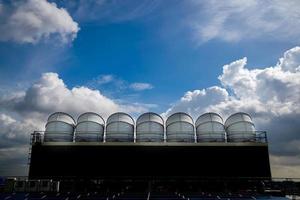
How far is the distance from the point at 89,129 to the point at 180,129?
39.3ft

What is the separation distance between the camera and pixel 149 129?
137 ft

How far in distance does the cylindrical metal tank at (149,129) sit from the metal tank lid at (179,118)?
1.26 meters

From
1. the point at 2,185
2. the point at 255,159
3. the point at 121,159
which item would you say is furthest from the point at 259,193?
the point at 2,185

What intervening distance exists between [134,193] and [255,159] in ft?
51.9

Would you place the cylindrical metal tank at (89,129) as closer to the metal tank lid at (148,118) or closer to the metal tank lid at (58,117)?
the metal tank lid at (58,117)

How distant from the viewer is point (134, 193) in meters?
36.9

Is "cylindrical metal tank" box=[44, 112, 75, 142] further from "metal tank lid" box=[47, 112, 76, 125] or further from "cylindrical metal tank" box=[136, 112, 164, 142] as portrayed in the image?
"cylindrical metal tank" box=[136, 112, 164, 142]

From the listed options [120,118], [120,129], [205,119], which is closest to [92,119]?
[120,118]

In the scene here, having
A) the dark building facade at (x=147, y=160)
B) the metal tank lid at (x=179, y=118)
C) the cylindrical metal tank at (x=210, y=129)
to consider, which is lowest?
the dark building facade at (x=147, y=160)

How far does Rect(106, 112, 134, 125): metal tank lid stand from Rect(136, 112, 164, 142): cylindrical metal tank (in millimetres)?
1103

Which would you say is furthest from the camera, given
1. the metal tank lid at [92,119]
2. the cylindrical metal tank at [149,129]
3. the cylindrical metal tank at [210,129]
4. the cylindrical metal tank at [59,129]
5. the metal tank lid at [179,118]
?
the metal tank lid at [92,119]

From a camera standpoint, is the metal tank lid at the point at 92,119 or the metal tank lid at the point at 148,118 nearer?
the metal tank lid at the point at 148,118

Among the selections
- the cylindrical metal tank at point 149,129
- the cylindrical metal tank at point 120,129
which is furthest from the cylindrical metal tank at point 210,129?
the cylindrical metal tank at point 120,129

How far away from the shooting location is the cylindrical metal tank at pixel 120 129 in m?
41.4
